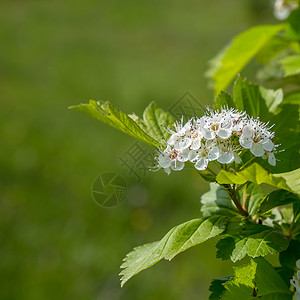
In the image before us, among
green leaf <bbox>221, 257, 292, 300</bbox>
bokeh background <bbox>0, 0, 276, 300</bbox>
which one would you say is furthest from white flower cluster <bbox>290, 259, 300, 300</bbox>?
bokeh background <bbox>0, 0, 276, 300</bbox>

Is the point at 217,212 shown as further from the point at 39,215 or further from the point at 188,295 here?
the point at 39,215

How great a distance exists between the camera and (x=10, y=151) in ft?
13.8

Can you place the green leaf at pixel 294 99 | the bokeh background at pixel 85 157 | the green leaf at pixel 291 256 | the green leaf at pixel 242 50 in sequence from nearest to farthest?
1. the green leaf at pixel 291 256
2. the green leaf at pixel 294 99
3. the green leaf at pixel 242 50
4. the bokeh background at pixel 85 157

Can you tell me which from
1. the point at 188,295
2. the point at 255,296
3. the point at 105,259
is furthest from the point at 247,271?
the point at 105,259

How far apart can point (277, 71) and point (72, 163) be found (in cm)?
281

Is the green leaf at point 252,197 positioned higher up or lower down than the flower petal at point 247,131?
lower down

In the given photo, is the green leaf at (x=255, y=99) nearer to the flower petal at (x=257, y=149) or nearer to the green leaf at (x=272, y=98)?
the green leaf at (x=272, y=98)

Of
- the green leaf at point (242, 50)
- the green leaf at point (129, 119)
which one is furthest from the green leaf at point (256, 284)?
the green leaf at point (242, 50)

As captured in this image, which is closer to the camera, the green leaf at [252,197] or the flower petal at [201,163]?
the flower petal at [201,163]

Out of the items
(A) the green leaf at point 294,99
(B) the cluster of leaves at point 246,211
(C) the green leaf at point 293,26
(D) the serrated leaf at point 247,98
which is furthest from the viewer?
(C) the green leaf at point 293,26

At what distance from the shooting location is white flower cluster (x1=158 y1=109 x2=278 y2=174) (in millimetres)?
925

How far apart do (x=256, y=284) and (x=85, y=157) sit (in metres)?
3.41

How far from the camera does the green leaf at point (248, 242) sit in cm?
88

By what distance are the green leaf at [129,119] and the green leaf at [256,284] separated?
351mm
